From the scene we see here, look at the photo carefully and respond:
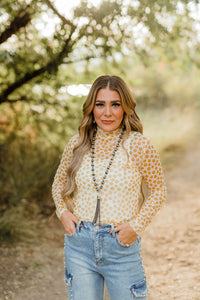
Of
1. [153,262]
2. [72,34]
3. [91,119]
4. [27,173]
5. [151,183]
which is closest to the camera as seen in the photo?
[151,183]

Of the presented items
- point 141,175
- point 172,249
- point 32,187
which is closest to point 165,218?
point 172,249

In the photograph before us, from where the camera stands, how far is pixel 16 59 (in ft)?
12.8

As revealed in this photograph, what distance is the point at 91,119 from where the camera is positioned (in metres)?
1.97

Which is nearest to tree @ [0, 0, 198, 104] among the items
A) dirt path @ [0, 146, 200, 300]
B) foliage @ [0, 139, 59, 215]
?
foliage @ [0, 139, 59, 215]

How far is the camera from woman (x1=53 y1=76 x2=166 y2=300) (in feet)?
5.52

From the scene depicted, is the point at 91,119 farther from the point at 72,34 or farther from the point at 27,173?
the point at 27,173

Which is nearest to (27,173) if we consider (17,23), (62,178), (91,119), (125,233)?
(17,23)

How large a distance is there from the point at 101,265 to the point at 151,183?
1.64 ft

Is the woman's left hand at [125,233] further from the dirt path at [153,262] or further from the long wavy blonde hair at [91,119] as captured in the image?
the dirt path at [153,262]

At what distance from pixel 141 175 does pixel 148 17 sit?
5.69ft

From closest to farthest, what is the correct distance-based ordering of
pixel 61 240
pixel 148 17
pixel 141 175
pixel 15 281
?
pixel 141 175 < pixel 148 17 < pixel 15 281 < pixel 61 240

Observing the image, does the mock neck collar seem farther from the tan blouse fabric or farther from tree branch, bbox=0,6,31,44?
tree branch, bbox=0,6,31,44

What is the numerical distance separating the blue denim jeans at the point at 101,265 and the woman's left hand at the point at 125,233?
0.02 metres

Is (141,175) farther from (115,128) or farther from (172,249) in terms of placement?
(172,249)
